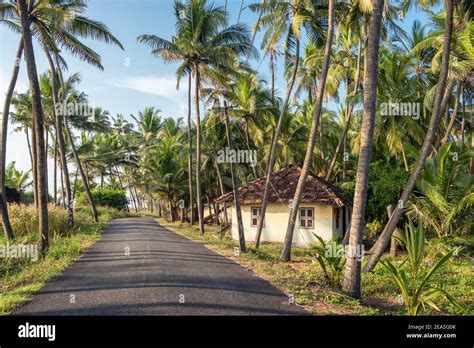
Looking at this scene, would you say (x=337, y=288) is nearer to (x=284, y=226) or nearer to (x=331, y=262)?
(x=331, y=262)

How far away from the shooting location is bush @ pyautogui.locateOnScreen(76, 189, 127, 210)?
40700mm

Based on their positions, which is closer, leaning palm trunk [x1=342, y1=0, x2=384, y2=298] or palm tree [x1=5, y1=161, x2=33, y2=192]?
leaning palm trunk [x1=342, y1=0, x2=384, y2=298]

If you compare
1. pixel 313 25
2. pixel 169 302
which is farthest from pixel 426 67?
pixel 169 302

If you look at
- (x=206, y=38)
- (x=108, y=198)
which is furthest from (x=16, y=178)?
(x=206, y=38)

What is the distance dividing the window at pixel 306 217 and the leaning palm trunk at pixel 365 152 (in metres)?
12.0

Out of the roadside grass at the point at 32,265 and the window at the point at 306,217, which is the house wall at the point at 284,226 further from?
the roadside grass at the point at 32,265

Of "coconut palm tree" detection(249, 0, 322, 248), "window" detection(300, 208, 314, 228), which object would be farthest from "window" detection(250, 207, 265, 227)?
"coconut palm tree" detection(249, 0, 322, 248)

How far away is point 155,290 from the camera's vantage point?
7.18 m

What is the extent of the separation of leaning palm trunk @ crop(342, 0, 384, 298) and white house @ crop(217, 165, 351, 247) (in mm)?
10630

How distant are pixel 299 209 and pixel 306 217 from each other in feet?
1.86

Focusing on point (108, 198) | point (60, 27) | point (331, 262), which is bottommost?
point (331, 262)

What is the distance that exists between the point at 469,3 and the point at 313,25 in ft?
17.4

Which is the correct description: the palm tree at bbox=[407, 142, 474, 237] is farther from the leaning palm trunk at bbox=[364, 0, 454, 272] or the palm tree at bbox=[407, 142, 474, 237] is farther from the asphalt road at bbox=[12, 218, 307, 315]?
the asphalt road at bbox=[12, 218, 307, 315]
